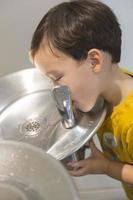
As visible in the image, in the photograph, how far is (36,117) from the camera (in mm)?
795

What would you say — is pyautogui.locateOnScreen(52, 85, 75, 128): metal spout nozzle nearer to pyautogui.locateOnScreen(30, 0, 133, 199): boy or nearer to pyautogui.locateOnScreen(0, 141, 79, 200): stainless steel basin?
pyautogui.locateOnScreen(30, 0, 133, 199): boy

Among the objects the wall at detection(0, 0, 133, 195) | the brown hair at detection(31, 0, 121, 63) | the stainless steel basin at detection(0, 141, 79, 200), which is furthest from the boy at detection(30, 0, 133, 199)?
the wall at detection(0, 0, 133, 195)

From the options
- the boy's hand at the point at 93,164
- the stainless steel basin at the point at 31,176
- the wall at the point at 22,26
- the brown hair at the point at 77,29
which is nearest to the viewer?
the stainless steel basin at the point at 31,176

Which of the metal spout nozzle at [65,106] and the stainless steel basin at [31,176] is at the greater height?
the stainless steel basin at [31,176]

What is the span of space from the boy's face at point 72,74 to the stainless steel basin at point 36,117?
3cm

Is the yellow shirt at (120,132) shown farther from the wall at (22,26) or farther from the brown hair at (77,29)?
the wall at (22,26)

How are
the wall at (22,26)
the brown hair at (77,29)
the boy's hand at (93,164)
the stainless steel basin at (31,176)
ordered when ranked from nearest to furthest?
the stainless steel basin at (31,176) < the brown hair at (77,29) < the boy's hand at (93,164) < the wall at (22,26)

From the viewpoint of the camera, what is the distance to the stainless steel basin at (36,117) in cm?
67

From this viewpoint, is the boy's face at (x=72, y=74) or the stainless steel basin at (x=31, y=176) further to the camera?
the boy's face at (x=72, y=74)

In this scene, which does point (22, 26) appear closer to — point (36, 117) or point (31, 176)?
point (36, 117)

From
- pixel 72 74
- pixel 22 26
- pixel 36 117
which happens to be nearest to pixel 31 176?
pixel 72 74

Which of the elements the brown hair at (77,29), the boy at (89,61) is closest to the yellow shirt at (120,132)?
the boy at (89,61)

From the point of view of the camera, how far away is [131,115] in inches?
26.4

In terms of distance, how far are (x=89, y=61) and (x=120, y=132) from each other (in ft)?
0.47
